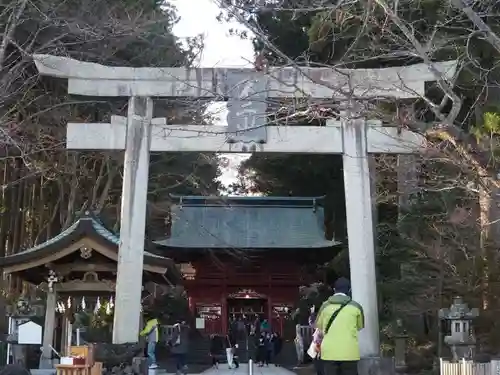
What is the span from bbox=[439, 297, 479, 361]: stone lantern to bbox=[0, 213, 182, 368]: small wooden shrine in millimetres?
5564

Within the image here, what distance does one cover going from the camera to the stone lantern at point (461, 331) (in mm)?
9648

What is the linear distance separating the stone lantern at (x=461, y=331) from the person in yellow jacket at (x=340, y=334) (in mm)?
3829

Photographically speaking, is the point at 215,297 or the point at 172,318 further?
the point at 215,297

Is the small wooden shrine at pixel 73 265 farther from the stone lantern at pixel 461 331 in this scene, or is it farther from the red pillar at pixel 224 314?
the red pillar at pixel 224 314

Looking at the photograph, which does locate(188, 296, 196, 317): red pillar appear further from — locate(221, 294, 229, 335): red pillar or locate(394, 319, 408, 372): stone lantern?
locate(394, 319, 408, 372): stone lantern

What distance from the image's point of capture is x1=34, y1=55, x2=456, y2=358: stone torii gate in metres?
11.4

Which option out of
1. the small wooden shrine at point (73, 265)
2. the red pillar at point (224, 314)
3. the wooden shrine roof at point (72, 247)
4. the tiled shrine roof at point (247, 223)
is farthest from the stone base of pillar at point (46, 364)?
the red pillar at point (224, 314)

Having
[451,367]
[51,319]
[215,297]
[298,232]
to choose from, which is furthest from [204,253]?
[451,367]

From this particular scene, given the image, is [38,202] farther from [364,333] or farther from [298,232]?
[364,333]

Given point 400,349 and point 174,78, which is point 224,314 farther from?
point 174,78

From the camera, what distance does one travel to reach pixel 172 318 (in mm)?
20562

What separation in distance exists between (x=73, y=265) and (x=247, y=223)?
1122 centimetres

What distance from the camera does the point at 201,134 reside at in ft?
37.4

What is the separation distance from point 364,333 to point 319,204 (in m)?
13.4
